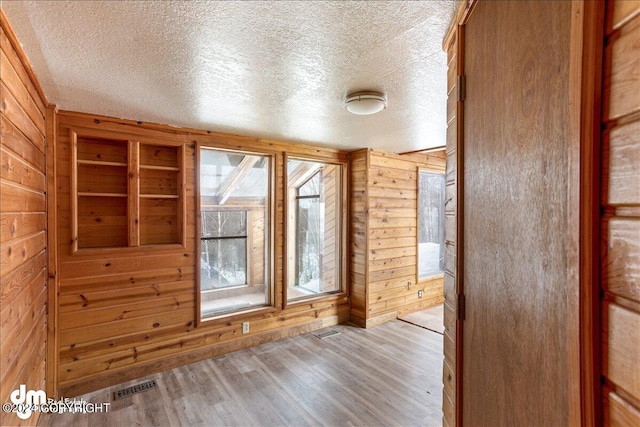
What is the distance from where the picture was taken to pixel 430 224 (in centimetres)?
517

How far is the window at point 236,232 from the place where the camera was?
3.68 metres

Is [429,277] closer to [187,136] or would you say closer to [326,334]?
[326,334]

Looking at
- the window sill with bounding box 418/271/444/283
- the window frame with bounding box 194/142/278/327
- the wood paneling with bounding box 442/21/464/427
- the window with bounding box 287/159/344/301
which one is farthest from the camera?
the window sill with bounding box 418/271/444/283

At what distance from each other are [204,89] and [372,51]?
1.15 metres

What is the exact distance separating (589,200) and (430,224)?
4.74 m

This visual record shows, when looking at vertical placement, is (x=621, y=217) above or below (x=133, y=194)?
below

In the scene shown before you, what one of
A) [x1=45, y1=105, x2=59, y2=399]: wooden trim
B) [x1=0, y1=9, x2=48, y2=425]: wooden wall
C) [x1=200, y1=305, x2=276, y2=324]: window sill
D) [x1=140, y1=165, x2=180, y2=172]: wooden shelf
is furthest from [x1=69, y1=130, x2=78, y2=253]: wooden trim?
[x1=200, y1=305, x2=276, y2=324]: window sill

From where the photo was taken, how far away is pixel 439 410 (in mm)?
2463

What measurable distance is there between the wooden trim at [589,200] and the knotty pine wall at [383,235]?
11.6ft

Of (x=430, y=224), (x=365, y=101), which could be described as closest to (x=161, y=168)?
(x=365, y=101)

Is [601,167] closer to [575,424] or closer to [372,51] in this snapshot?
[575,424]

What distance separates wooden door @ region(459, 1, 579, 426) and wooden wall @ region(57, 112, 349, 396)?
8.87 feet

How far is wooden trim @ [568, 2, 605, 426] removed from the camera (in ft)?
1.97

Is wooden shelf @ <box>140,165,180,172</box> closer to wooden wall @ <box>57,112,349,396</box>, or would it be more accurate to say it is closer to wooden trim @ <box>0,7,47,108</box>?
wooden wall @ <box>57,112,349,396</box>
